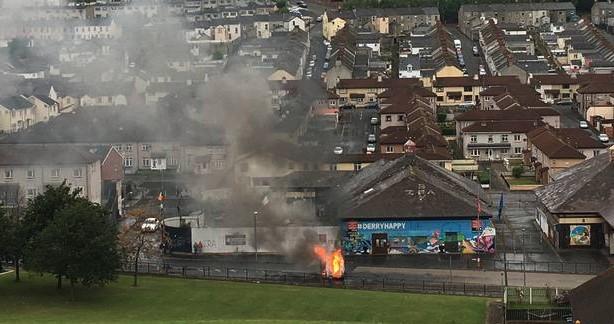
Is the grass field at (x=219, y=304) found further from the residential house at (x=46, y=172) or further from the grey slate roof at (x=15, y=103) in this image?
the grey slate roof at (x=15, y=103)

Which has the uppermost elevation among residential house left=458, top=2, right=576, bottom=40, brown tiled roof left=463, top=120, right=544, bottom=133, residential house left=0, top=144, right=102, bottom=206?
residential house left=458, top=2, right=576, bottom=40

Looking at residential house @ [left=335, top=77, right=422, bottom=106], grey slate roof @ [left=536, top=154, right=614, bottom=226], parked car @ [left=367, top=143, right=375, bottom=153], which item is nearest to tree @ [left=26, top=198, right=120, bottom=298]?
grey slate roof @ [left=536, top=154, right=614, bottom=226]

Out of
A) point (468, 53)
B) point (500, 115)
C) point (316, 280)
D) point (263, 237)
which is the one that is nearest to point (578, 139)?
point (500, 115)

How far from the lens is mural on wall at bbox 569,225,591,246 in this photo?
92.1ft

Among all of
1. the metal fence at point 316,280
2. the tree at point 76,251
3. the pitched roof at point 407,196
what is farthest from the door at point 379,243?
the tree at point 76,251

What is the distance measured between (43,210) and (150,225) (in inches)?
233

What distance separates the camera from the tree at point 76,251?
22766 millimetres

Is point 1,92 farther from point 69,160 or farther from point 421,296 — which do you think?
point 421,296

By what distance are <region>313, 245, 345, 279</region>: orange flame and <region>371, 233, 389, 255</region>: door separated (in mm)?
1050

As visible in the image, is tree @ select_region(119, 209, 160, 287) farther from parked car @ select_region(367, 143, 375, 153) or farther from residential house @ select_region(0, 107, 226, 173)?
parked car @ select_region(367, 143, 375, 153)

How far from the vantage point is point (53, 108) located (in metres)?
50.9

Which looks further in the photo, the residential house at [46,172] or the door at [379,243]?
the residential house at [46,172]

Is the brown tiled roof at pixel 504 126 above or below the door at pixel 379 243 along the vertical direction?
above

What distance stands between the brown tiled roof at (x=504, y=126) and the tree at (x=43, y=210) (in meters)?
20.3
